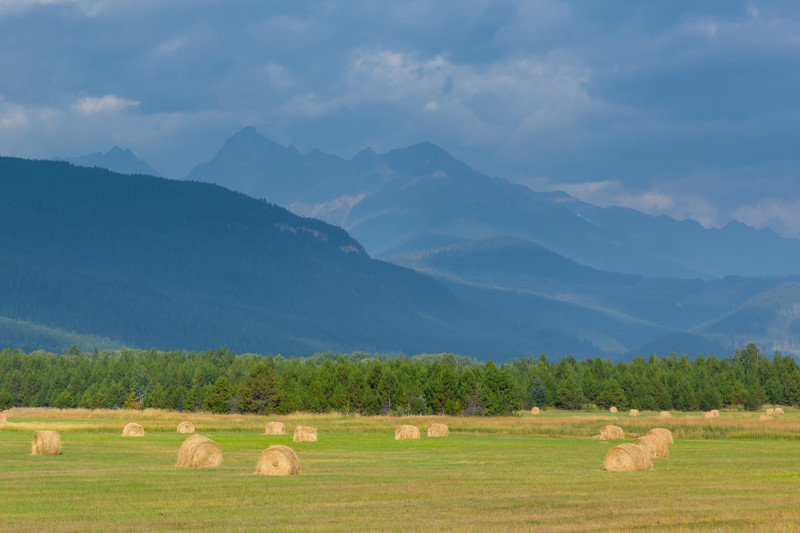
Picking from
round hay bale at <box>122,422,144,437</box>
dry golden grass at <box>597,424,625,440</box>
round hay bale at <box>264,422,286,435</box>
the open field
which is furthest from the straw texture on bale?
round hay bale at <box>122,422,144,437</box>

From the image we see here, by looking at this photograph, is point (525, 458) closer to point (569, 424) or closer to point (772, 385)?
point (569, 424)

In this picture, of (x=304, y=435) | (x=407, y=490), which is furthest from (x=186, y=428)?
(x=407, y=490)

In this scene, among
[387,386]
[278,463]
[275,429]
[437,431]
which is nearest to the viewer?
[278,463]

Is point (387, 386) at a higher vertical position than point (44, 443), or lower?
higher

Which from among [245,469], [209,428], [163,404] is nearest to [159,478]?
[245,469]

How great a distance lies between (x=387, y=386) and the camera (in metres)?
125

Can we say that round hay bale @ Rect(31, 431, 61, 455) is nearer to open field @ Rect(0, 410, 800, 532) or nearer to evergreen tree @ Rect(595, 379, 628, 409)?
open field @ Rect(0, 410, 800, 532)

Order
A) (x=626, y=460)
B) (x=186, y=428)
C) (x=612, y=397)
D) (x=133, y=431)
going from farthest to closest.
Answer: (x=612, y=397) < (x=186, y=428) < (x=133, y=431) < (x=626, y=460)

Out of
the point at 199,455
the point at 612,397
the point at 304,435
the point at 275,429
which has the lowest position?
the point at 199,455

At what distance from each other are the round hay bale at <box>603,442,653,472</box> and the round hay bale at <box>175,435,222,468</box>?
684 inches

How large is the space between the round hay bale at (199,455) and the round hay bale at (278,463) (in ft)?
16.2

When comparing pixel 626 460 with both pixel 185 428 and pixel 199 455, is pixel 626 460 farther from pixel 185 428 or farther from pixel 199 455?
pixel 185 428

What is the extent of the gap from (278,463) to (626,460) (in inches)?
576

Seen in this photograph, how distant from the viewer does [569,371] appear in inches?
6604
